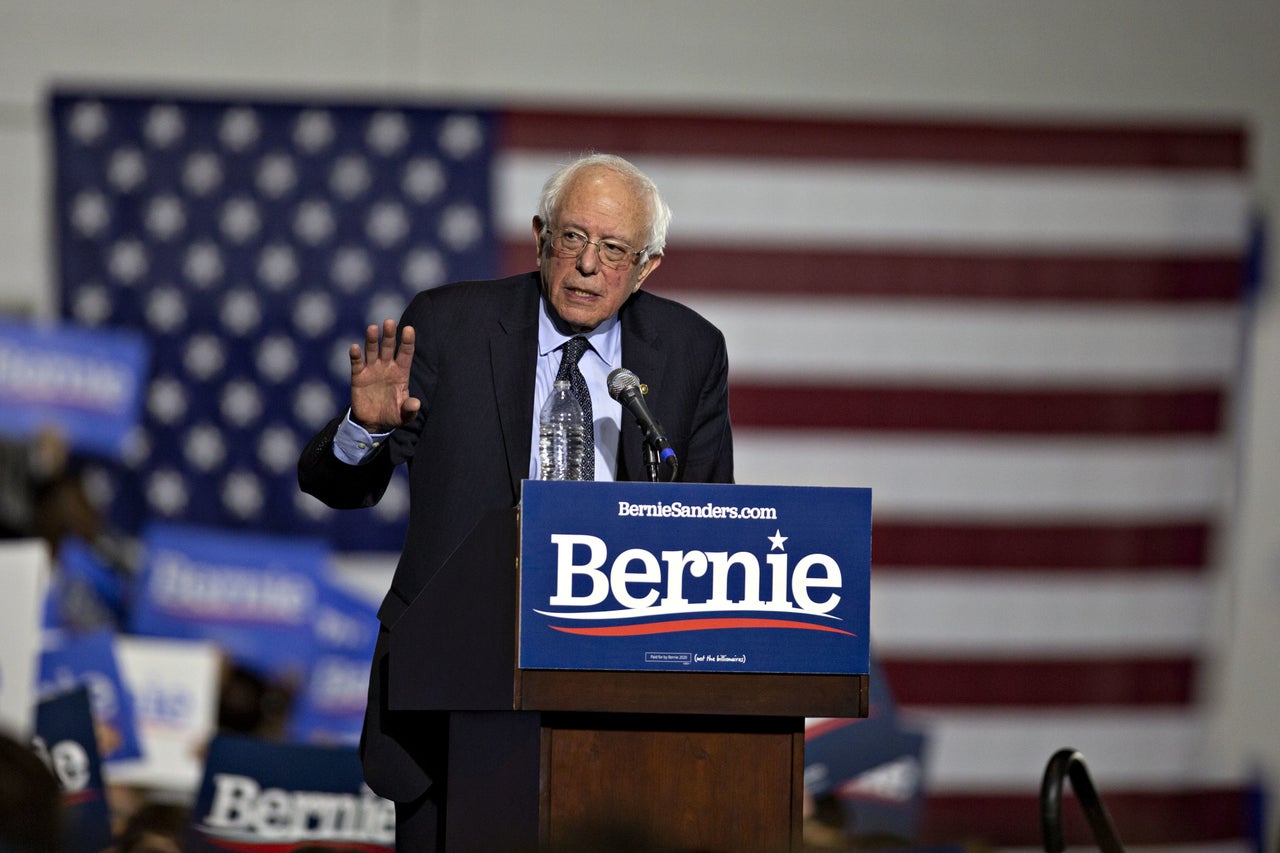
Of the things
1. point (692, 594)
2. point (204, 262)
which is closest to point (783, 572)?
point (692, 594)

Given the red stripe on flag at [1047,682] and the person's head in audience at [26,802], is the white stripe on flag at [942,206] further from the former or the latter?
the person's head in audience at [26,802]

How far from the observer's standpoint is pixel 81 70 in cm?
646

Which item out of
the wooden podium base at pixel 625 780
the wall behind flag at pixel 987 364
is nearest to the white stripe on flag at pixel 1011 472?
the wall behind flag at pixel 987 364

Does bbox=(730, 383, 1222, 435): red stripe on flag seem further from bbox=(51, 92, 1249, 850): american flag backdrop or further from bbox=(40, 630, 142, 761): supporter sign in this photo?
bbox=(40, 630, 142, 761): supporter sign

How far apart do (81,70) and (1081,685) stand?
528 centimetres

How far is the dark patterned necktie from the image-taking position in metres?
2.13

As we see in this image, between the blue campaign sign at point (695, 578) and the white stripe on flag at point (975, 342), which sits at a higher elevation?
the white stripe on flag at point (975, 342)

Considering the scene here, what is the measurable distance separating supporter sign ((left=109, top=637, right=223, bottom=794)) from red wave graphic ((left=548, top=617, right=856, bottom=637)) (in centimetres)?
287

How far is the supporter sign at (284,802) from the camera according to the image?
2.85 m

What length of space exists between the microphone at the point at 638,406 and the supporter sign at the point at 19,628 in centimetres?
184

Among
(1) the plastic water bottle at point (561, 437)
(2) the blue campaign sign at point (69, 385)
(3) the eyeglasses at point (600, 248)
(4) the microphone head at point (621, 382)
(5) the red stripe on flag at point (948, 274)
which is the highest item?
(5) the red stripe on flag at point (948, 274)

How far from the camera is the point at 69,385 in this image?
19.5 feet

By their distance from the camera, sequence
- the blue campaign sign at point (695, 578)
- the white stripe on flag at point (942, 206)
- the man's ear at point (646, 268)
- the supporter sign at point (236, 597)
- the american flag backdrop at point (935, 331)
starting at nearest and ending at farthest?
the blue campaign sign at point (695, 578)
the man's ear at point (646, 268)
the supporter sign at point (236, 597)
the american flag backdrop at point (935, 331)
the white stripe on flag at point (942, 206)

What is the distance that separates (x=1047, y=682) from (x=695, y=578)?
16.8ft
